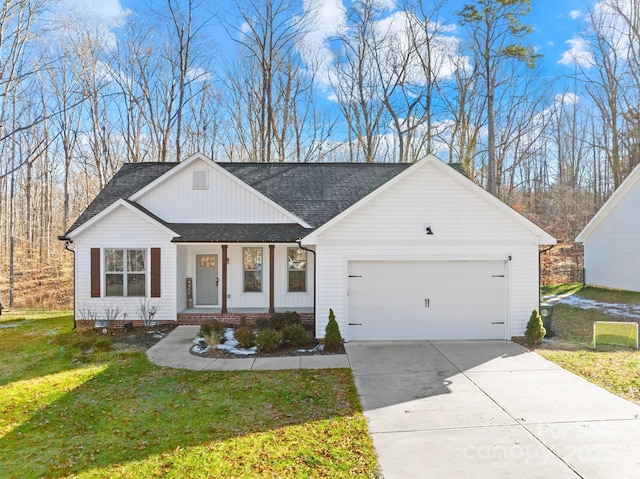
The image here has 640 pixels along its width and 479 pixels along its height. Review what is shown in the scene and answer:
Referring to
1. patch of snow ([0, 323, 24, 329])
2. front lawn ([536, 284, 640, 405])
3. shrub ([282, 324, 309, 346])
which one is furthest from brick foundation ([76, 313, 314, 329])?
front lawn ([536, 284, 640, 405])

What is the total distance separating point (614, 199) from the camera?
1773cm

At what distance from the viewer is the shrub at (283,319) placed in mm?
10844

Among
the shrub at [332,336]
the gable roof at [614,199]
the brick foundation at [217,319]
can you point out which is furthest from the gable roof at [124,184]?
the gable roof at [614,199]

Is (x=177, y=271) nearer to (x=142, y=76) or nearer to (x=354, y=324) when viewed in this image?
(x=354, y=324)

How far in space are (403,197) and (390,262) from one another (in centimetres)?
183

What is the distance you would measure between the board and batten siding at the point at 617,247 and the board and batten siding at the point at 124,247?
20.1 meters

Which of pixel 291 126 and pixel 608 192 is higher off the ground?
pixel 291 126

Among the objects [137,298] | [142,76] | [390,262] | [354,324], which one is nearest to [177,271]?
[137,298]

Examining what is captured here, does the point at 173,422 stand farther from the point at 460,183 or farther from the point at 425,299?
the point at 460,183

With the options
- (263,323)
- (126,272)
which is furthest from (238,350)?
(126,272)

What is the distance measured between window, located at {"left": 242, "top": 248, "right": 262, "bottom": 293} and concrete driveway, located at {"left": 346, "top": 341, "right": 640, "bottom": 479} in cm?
561

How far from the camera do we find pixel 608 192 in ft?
95.2

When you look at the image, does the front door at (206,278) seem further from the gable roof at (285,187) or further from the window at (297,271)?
the window at (297,271)

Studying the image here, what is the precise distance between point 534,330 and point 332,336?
5.34 meters
